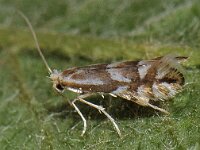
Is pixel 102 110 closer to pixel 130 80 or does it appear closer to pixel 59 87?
pixel 130 80

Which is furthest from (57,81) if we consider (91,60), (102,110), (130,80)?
(91,60)

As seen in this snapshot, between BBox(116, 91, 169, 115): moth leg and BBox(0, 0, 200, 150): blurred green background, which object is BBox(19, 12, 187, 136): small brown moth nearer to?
BBox(116, 91, 169, 115): moth leg

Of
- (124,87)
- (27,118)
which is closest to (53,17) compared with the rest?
(27,118)

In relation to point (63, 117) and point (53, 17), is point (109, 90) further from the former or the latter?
point (53, 17)

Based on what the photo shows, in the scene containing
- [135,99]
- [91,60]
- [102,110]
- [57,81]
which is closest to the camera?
[135,99]

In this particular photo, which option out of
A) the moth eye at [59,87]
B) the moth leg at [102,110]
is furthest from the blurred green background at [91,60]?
the moth eye at [59,87]

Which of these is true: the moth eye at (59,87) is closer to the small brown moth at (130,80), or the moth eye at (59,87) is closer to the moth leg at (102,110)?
the small brown moth at (130,80)

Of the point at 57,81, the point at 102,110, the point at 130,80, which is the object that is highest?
the point at 57,81

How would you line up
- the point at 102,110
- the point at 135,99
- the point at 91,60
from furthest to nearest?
the point at 91,60
the point at 102,110
the point at 135,99
